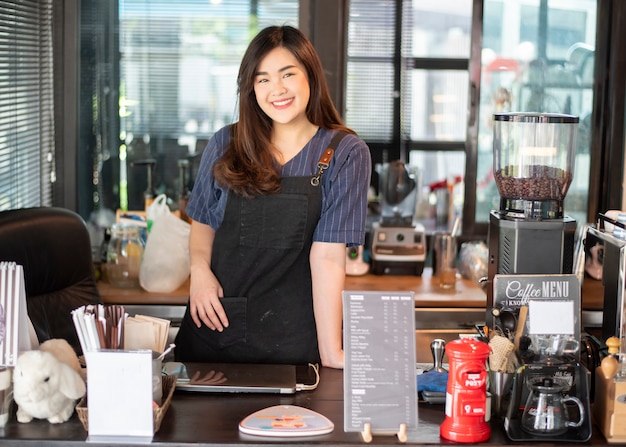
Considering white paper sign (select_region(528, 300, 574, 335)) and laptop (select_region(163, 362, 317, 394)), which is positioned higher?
white paper sign (select_region(528, 300, 574, 335))

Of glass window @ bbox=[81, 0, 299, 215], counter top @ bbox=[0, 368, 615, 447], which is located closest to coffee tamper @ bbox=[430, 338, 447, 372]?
counter top @ bbox=[0, 368, 615, 447]

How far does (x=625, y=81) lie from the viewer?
4.07 m

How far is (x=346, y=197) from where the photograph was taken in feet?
8.32

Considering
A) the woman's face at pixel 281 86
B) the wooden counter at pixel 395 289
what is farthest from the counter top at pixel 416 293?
the woman's face at pixel 281 86

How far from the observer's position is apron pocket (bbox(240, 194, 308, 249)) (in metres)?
2.63

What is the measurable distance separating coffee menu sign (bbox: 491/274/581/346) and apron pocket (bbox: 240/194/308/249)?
0.76m

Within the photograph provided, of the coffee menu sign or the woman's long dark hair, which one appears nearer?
the coffee menu sign

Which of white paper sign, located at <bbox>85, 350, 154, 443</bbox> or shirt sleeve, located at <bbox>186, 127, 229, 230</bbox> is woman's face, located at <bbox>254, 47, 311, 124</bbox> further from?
white paper sign, located at <bbox>85, 350, 154, 443</bbox>

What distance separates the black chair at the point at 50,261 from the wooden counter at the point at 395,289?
605 millimetres

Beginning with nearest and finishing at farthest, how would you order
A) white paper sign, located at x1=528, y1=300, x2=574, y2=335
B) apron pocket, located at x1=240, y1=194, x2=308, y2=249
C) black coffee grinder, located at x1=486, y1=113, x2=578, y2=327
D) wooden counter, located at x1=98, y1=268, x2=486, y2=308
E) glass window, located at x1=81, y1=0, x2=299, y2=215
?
white paper sign, located at x1=528, y1=300, x2=574, y2=335 < black coffee grinder, located at x1=486, y1=113, x2=578, y2=327 < apron pocket, located at x1=240, y1=194, x2=308, y2=249 < wooden counter, located at x1=98, y1=268, x2=486, y2=308 < glass window, located at x1=81, y1=0, x2=299, y2=215

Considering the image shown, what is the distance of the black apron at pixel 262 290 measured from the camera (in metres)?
2.67

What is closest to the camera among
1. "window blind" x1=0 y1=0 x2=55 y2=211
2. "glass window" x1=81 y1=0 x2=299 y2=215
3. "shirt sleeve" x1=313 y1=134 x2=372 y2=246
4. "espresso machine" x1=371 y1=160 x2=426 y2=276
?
"shirt sleeve" x1=313 y1=134 x2=372 y2=246

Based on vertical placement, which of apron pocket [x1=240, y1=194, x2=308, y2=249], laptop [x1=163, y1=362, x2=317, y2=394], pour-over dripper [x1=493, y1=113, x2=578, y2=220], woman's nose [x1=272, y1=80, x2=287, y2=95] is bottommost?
laptop [x1=163, y1=362, x2=317, y2=394]

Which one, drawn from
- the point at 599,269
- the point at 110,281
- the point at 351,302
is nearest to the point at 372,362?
the point at 351,302
